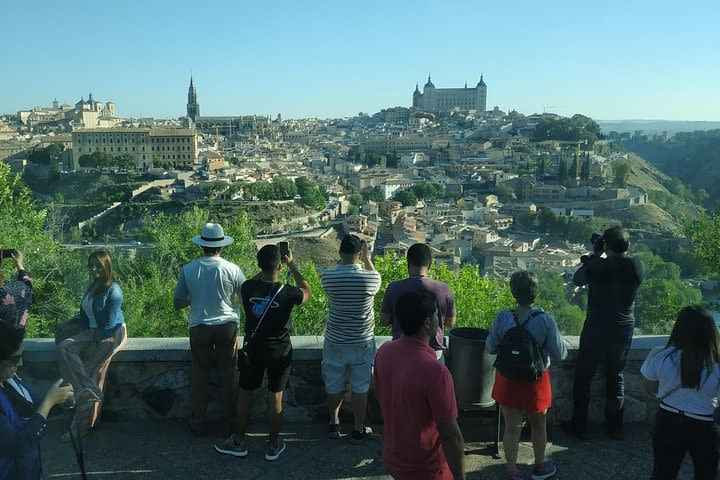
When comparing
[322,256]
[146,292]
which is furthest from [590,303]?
[322,256]

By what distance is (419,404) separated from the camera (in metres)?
2.16

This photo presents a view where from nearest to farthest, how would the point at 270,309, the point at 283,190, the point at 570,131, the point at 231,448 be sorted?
the point at 270,309 < the point at 231,448 < the point at 283,190 < the point at 570,131

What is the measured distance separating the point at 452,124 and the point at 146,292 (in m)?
130

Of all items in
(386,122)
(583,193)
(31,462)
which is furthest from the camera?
(386,122)

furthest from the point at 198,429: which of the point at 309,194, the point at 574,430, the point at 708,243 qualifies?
the point at 309,194

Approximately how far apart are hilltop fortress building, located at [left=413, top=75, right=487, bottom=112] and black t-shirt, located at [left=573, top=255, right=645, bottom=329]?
165 metres

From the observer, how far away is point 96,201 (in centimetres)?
6544

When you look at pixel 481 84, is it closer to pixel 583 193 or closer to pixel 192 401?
pixel 583 193

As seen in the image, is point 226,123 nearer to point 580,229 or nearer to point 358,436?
point 580,229

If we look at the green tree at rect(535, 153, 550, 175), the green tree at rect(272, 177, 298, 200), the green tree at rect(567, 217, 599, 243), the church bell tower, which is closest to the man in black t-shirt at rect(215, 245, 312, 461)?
the green tree at rect(567, 217, 599, 243)

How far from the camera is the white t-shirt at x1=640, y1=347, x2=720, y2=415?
8.28 feet

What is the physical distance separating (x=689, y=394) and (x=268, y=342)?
6.21 feet

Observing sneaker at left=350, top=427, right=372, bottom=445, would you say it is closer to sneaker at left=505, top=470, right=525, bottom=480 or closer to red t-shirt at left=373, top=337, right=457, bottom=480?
sneaker at left=505, top=470, right=525, bottom=480

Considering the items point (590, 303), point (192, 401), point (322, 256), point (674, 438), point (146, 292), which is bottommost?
point (322, 256)
